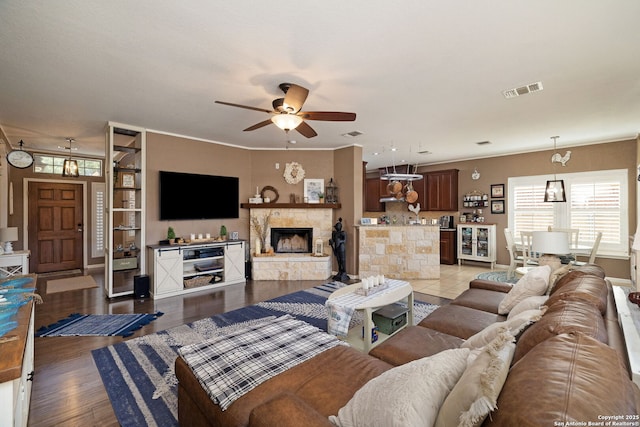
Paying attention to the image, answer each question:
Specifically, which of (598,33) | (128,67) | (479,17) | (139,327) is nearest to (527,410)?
(479,17)

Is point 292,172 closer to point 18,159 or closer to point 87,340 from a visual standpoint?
point 87,340

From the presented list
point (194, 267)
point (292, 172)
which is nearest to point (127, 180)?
point (194, 267)

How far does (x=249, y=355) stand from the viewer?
5.59 ft

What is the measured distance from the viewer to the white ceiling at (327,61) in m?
1.90

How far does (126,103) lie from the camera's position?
3.50 meters

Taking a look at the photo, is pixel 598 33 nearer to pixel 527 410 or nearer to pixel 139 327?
pixel 527 410

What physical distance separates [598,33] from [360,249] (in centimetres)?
436

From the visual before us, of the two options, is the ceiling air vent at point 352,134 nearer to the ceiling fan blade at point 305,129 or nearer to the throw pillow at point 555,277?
the ceiling fan blade at point 305,129

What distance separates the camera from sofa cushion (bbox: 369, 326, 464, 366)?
1772 millimetres

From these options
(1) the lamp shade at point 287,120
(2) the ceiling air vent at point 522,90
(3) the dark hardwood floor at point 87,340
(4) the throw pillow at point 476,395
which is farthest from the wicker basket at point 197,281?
(2) the ceiling air vent at point 522,90

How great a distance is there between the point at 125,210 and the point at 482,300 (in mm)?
4987

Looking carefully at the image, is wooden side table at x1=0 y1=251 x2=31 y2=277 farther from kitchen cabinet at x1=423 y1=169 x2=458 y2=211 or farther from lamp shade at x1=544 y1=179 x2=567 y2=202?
lamp shade at x1=544 y1=179 x2=567 y2=202

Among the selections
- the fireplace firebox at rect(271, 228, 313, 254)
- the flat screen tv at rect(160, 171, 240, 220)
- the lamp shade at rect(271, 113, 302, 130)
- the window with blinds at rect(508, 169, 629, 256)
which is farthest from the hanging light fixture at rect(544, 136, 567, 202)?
the flat screen tv at rect(160, 171, 240, 220)

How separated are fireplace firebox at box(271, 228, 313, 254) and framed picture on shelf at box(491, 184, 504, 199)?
4.54m
